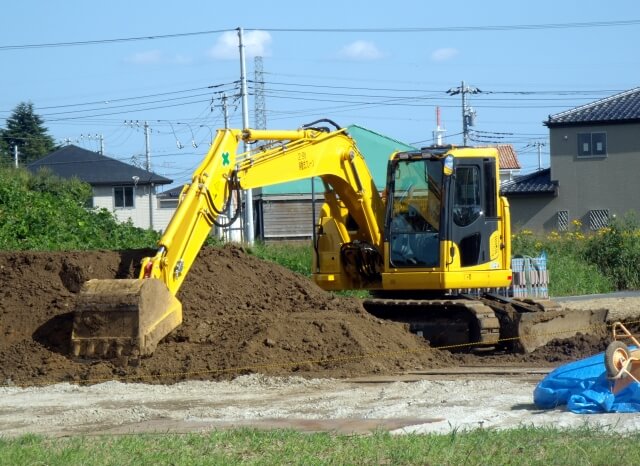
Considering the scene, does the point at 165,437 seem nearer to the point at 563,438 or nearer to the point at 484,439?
the point at 484,439

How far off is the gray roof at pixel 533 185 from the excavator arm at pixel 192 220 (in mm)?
31290

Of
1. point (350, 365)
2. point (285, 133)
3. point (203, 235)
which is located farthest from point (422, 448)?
point (285, 133)

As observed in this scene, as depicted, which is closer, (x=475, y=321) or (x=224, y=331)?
(x=224, y=331)

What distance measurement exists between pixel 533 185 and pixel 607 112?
4.64m

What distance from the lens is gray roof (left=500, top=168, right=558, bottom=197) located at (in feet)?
155

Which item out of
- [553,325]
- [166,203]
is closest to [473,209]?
[553,325]

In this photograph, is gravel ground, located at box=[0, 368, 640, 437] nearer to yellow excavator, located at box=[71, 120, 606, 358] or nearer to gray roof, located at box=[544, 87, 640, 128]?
yellow excavator, located at box=[71, 120, 606, 358]

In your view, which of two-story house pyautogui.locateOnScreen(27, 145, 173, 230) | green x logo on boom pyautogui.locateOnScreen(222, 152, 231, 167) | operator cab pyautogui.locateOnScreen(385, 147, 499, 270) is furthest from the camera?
two-story house pyautogui.locateOnScreen(27, 145, 173, 230)

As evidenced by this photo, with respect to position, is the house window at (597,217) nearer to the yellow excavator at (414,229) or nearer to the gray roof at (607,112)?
the gray roof at (607,112)

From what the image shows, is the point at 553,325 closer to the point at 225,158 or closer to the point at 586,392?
the point at 225,158

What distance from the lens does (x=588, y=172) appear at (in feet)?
154

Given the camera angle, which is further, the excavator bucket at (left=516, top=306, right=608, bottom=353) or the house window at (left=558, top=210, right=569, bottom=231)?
the house window at (left=558, top=210, right=569, bottom=231)

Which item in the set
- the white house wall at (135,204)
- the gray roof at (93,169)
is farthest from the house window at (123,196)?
the gray roof at (93,169)

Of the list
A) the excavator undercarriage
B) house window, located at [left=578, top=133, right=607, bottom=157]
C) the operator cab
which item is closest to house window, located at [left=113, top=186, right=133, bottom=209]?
house window, located at [left=578, top=133, right=607, bottom=157]
